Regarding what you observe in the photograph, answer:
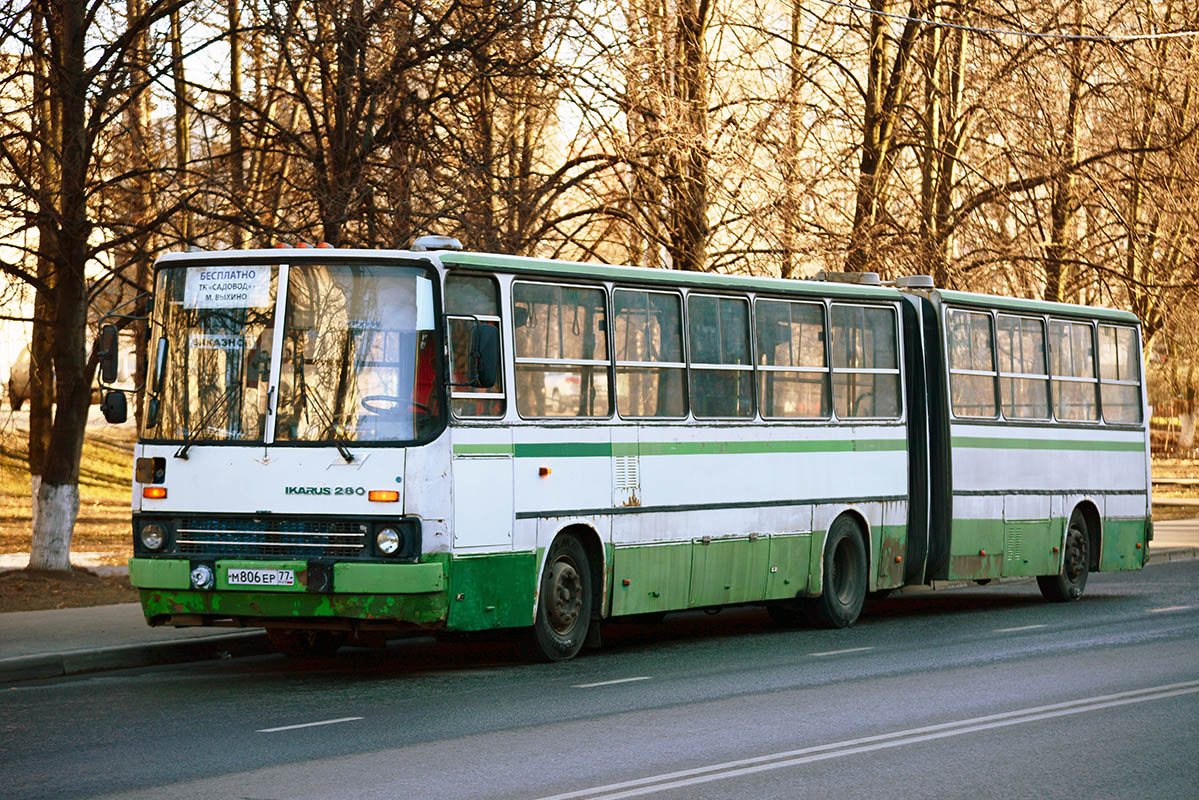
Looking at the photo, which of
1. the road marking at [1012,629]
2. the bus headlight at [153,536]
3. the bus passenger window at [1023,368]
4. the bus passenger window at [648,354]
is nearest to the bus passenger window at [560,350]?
the bus passenger window at [648,354]

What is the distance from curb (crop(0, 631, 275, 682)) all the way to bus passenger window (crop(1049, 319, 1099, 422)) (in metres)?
9.42

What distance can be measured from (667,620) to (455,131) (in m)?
5.84

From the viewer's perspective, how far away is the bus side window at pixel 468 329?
13.0 m

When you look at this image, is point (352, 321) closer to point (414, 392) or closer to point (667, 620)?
point (414, 392)

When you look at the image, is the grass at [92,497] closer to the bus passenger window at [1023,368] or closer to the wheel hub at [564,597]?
the wheel hub at [564,597]

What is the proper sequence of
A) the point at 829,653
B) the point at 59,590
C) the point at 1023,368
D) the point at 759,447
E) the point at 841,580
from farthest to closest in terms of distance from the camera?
the point at 1023,368
the point at 59,590
the point at 841,580
the point at 759,447
the point at 829,653

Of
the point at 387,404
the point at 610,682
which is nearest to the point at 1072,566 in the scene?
the point at 610,682

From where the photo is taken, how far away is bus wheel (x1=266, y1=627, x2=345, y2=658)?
1450 cm

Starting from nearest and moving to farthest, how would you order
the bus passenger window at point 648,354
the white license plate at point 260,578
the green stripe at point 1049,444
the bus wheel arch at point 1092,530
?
the white license plate at point 260,578
the bus passenger window at point 648,354
the green stripe at point 1049,444
the bus wheel arch at point 1092,530

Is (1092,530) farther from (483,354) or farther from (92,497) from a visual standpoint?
(92,497)

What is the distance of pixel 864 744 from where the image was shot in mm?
9805

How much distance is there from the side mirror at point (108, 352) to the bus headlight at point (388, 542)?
2175 millimetres

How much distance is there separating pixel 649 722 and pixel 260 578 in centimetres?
328

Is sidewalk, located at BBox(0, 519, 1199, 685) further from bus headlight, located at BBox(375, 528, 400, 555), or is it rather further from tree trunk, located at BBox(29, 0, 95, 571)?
tree trunk, located at BBox(29, 0, 95, 571)
